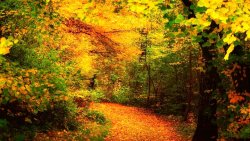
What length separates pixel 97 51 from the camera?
15.6 metres

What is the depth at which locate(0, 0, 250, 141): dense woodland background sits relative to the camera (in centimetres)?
435

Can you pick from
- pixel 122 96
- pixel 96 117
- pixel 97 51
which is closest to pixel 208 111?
pixel 97 51

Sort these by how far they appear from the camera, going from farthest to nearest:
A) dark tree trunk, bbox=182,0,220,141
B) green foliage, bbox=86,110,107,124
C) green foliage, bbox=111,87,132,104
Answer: green foliage, bbox=111,87,132,104
green foliage, bbox=86,110,107,124
dark tree trunk, bbox=182,0,220,141

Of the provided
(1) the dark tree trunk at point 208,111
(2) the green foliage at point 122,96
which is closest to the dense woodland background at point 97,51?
(1) the dark tree trunk at point 208,111

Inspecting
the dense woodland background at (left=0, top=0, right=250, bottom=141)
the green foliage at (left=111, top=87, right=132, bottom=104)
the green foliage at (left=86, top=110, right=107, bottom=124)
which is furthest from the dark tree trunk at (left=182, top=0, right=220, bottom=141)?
the green foliage at (left=111, top=87, right=132, bottom=104)

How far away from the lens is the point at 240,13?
11.7 feet

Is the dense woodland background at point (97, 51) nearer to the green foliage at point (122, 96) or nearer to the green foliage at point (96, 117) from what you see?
the green foliage at point (96, 117)

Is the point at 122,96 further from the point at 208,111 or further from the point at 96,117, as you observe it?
the point at 208,111

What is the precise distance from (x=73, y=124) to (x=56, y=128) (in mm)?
1275

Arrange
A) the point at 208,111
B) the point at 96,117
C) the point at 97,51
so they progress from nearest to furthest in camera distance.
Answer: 1. the point at 208,111
2. the point at 97,51
3. the point at 96,117

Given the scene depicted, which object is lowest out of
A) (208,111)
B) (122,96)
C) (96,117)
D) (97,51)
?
(122,96)

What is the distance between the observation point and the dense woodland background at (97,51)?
4.35 meters

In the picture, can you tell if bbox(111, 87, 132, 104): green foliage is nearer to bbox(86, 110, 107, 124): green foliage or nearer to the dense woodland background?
the dense woodland background

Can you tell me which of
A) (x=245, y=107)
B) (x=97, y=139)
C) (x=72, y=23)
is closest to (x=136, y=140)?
(x=97, y=139)
